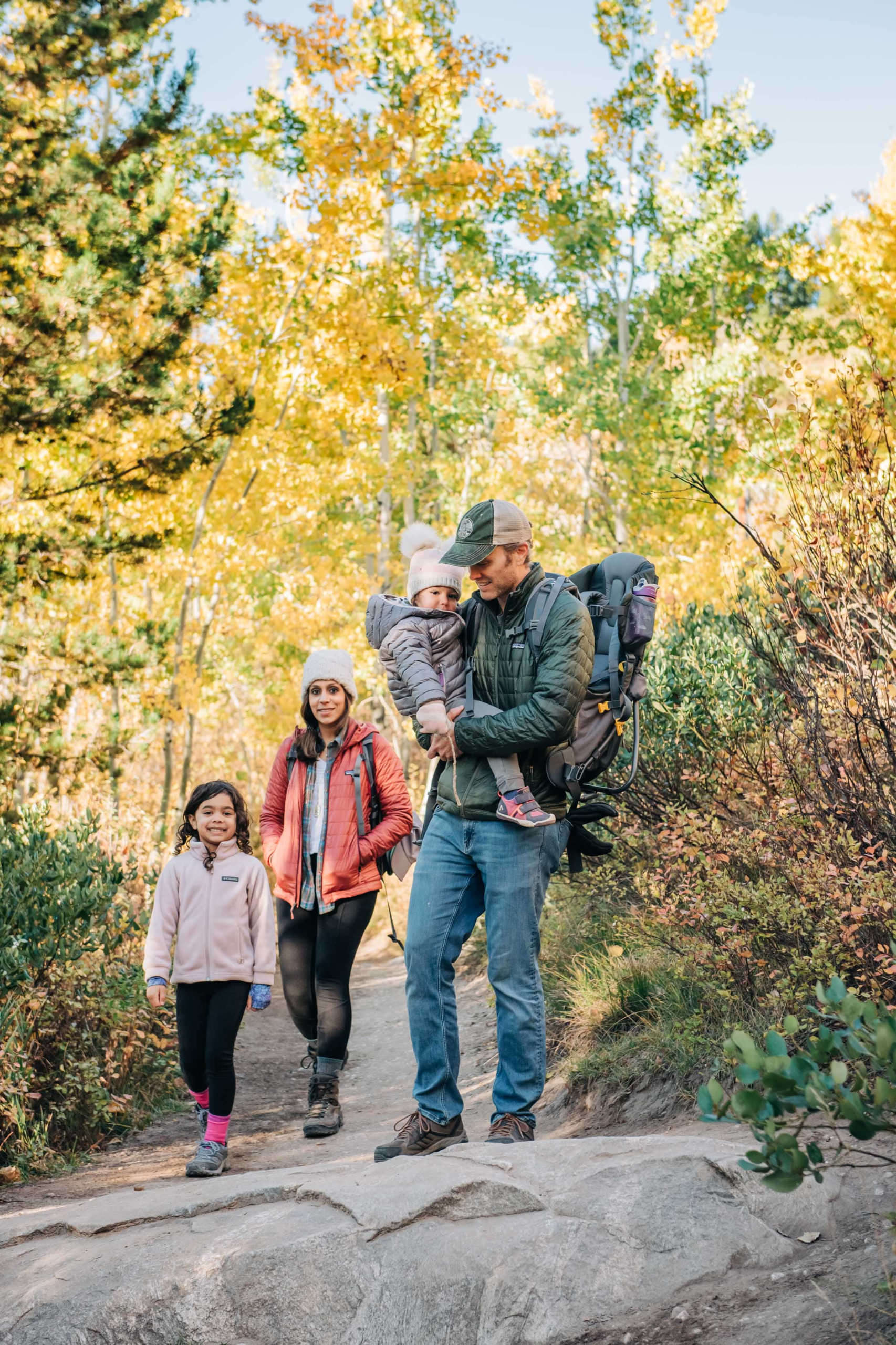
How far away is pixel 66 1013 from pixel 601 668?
311 cm

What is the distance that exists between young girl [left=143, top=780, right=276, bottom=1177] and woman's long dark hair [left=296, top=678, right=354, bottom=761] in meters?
0.63

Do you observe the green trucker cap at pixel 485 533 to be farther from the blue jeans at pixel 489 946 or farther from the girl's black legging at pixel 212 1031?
the girl's black legging at pixel 212 1031

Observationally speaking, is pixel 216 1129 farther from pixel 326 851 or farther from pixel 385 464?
pixel 385 464

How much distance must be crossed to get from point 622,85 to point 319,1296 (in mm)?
16673

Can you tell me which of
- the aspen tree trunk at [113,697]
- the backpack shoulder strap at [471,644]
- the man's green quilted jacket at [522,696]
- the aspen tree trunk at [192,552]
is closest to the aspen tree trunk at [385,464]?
the aspen tree trunk at [192,552]

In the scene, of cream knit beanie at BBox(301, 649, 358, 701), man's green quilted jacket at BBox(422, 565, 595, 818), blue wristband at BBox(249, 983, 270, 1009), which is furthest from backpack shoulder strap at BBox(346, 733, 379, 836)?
man's green quilted jacket at BBox(422, 565, 595, 818)

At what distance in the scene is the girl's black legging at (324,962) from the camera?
16.1ft

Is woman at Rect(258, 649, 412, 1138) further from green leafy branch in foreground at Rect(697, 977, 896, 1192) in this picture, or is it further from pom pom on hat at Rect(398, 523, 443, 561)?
green leafy branch in foreground at Rect(697, 977, 896, 1192)

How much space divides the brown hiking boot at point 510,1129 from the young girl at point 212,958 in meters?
1.06

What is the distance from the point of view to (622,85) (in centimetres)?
1627

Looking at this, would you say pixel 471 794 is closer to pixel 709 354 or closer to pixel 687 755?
pixel 687 755

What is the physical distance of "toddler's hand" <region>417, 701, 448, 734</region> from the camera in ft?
11.8

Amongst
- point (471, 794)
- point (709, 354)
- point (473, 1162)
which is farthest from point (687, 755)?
point (709, 354)

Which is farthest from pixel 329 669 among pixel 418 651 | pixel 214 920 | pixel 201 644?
pixel 201 644
